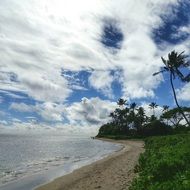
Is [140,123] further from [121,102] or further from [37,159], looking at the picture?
[37,159]

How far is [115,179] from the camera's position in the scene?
67.0 feet

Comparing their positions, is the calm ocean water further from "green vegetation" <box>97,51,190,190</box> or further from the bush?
the bush

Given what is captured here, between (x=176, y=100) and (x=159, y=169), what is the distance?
125 ft

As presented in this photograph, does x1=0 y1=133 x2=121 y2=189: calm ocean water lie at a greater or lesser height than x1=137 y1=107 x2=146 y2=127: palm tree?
lesser

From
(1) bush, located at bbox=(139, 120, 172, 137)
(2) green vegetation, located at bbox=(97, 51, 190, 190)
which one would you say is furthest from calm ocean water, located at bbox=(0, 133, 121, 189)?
(1) bush, located at bbox=(139, 120, 172, 137)

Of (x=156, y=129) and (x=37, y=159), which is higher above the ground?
(x=156, y=129)

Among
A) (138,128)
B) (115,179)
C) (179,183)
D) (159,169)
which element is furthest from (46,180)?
(138,128)

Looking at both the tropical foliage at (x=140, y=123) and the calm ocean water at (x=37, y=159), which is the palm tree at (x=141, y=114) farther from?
the calm ocean water at (x=37, y=159)

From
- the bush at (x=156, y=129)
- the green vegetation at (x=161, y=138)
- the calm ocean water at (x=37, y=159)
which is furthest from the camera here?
the bush at (x=156, y=129)

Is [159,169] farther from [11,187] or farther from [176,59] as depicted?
[176,59]

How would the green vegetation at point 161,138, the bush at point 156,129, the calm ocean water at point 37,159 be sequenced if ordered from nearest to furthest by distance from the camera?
the green vegetation at point 161,138 < the calm ocean water at point 37,159 < the bush at point 156,129

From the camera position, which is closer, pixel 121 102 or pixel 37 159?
pixel 37 159

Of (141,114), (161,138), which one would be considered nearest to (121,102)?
(141,114)

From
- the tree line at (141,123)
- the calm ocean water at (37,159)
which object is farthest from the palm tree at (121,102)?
the calm ocean water at (37,159)
